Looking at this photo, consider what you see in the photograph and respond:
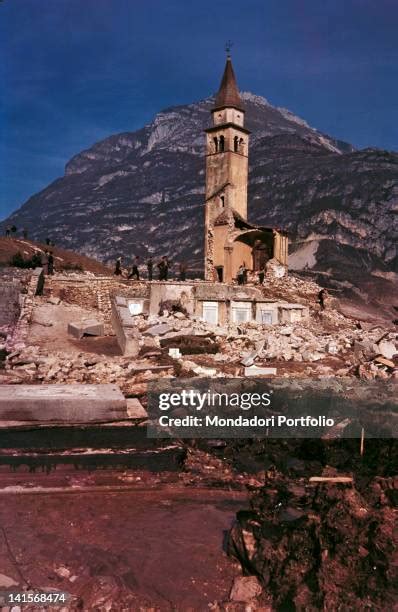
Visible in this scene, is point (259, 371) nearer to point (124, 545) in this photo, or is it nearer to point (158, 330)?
point (158, 330)

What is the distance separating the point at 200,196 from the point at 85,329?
319 ft

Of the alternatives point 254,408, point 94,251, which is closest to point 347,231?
point 94,251

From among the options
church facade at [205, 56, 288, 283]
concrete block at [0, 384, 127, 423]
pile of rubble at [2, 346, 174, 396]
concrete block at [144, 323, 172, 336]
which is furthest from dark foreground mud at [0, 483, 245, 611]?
church facade at [205, 56, 288, 283]

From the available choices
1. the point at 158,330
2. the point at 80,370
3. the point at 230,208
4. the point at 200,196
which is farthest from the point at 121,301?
the point at 200,196

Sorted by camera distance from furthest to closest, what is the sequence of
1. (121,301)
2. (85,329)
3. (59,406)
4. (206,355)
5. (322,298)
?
(322,298) → (121,301) → (85,329) → (206,355) → (59,406)

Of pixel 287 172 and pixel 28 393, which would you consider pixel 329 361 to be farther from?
pixel 287 172

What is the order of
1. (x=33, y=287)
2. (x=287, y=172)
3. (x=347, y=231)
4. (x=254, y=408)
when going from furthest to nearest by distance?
(x=287, y=172) < (x=347, y=231) < (x=33, y=287) < (x=254, y=408)

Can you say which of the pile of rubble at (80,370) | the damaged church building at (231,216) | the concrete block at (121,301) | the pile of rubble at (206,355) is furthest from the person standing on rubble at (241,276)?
the pile of rubble at (80,370)

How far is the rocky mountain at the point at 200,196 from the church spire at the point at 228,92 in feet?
37.3

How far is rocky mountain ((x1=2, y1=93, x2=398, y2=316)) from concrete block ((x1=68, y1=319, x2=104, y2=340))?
25100mm

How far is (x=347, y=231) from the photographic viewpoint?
7075 cm

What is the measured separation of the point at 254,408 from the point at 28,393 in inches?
168

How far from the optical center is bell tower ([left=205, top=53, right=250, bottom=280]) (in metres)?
32.8

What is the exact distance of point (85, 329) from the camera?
1819 cm
